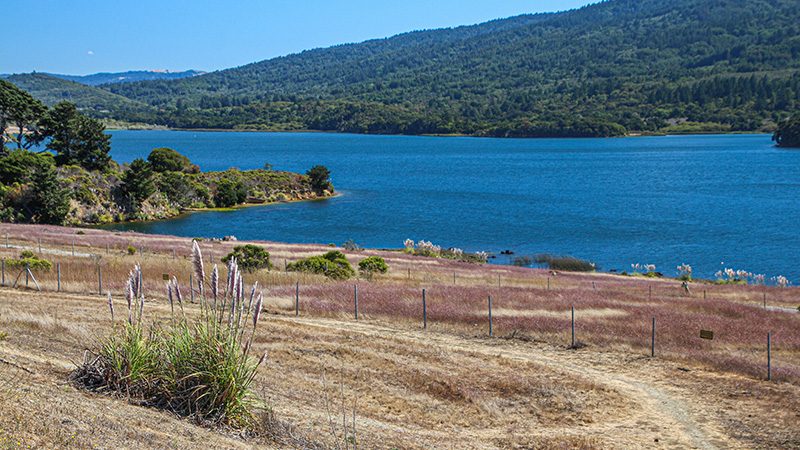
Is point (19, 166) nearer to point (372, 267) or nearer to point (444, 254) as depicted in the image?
point (444, 254)

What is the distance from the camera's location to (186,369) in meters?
11.9

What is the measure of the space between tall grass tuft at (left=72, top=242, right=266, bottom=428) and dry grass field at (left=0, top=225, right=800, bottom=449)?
339 millimetres

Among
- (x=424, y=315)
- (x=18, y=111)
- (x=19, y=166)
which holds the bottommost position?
(x=424, y=315)

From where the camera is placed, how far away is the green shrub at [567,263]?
57.8m

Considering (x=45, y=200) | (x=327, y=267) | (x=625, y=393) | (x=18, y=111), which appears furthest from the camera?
(x=18, y=111)

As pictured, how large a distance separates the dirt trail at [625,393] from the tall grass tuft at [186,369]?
7141mm

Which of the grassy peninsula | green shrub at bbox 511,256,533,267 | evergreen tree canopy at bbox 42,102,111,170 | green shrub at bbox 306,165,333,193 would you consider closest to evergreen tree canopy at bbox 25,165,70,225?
the grassy peninsula

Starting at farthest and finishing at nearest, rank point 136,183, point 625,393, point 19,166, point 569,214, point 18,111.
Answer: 1. point 569,214
2. point 18,111
3. point 136,183
4. point 19,166
5. point 625,393

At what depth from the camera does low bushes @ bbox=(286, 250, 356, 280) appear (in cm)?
3625

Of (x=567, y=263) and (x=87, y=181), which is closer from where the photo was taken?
(x=567, y=263)

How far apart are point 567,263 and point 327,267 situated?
2775 cm

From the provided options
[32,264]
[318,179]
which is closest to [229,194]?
[318,179]

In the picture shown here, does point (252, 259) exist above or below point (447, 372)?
below

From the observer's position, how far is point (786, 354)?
886 inches
